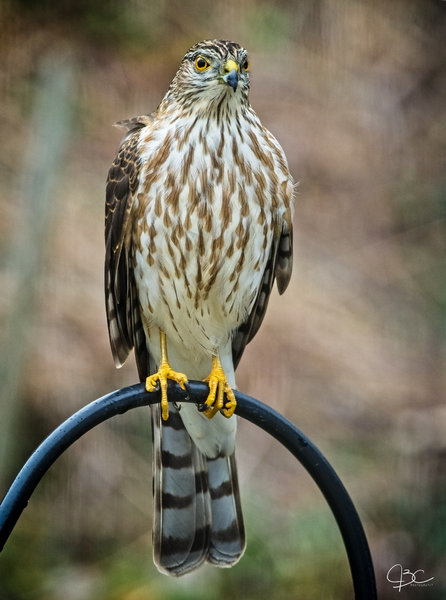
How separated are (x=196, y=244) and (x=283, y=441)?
0.68 m

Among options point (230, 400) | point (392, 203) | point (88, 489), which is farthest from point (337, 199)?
point (230, 400)

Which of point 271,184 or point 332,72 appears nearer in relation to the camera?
point 271,184

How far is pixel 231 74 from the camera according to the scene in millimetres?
2098

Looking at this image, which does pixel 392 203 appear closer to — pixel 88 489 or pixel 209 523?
pixel 88 489

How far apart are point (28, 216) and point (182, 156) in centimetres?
Answer: 144

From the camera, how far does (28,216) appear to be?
351 centimetres

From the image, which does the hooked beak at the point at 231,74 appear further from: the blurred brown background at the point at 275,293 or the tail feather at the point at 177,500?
the blurred brown background at the point at 275,293
